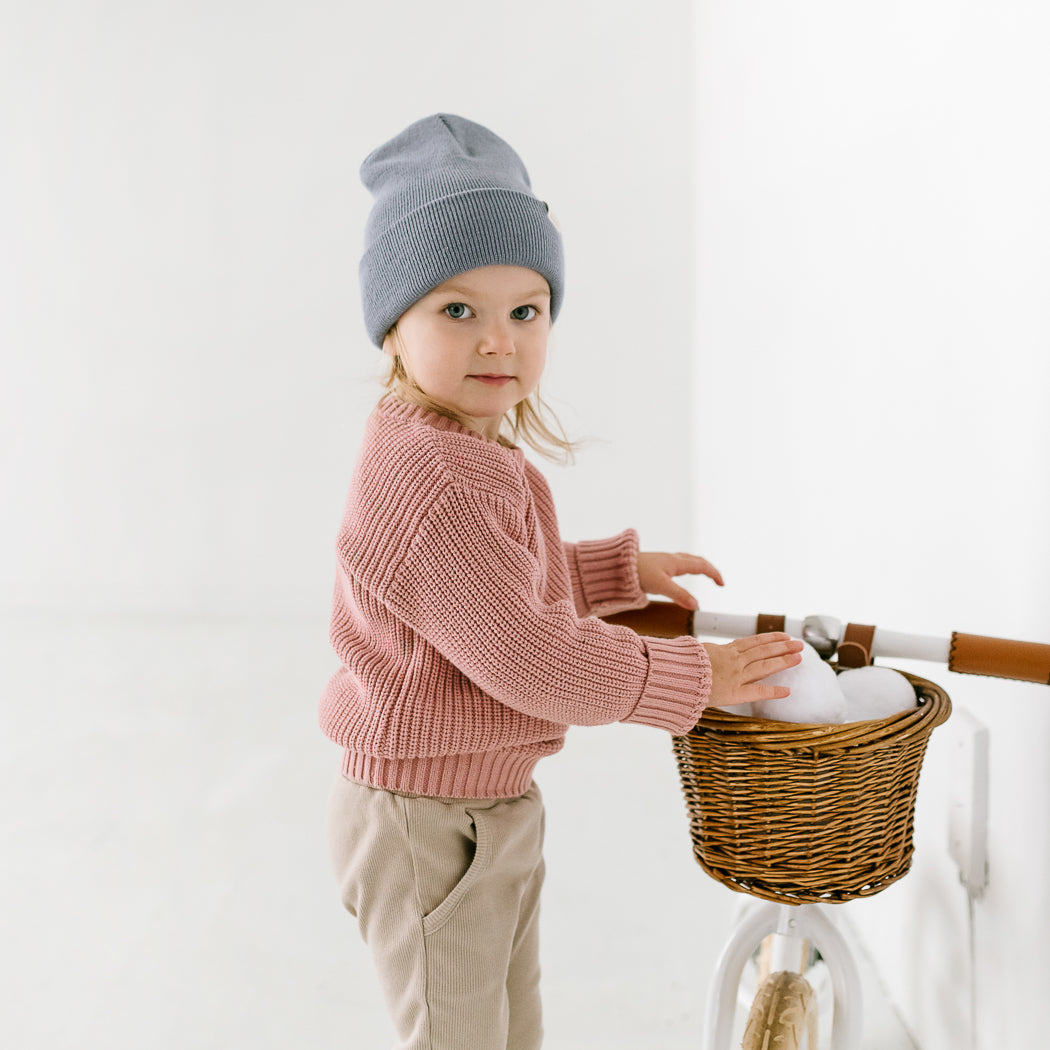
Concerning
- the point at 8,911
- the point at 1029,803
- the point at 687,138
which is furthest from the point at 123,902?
the point at 687,138

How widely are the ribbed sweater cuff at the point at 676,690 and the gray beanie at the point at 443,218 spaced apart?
0.40 m

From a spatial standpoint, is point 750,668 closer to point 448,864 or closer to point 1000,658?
point 1000,658

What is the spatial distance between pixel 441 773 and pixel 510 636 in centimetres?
18

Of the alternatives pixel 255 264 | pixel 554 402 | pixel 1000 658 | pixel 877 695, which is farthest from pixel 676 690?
pixel 255 264

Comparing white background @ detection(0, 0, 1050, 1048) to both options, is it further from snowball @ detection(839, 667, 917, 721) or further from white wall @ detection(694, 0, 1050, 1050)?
snowball @ detection(839, 667, 917, 721)

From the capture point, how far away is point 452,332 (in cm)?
105

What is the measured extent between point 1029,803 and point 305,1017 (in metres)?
1.05

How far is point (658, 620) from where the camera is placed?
1211 millimetres

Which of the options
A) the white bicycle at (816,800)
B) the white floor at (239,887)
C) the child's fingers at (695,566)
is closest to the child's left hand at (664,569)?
the child's fingers at (695,566)

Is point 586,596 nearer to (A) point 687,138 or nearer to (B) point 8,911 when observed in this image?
(B) point 8,911

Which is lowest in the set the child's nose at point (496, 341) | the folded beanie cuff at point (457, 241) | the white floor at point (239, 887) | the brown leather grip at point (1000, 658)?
the white floor at point (239, 887)

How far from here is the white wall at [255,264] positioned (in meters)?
3.42

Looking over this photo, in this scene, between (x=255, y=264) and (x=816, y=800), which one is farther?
(x=255, y=264)

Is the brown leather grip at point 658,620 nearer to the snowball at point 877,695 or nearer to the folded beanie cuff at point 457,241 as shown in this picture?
the snowball at point 877,695
